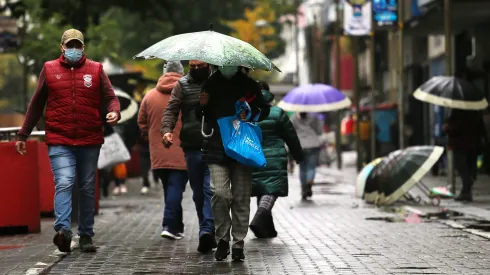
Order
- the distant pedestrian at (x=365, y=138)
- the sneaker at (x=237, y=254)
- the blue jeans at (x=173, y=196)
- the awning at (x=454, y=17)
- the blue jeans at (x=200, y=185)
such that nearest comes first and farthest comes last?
the sneaker at (x=237, y=254), the blue jeans at (x=200, y=185), the blue jeans at (x=173, y=196), the awning at (x=454, y=17), the distant pedestrian at (x=365, y=138)

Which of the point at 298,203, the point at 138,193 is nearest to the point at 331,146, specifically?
the point at 138,193

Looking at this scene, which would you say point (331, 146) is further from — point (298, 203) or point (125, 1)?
point (298, 203)

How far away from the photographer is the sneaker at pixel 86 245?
11.6 m

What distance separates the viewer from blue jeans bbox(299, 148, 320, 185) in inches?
853

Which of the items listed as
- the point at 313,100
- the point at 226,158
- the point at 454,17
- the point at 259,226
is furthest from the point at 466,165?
the point at 454,17

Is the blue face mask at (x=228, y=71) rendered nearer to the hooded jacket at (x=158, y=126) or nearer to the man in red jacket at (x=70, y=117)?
the man in red jacket at (x=70, y=117)

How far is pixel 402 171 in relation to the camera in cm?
1845

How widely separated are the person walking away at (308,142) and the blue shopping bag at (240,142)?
10873 mm

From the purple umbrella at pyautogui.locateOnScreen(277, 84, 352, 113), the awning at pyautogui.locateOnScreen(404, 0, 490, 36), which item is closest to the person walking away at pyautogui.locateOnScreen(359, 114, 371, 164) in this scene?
the awning at pyautogui.locateOnScreen(404, 0, 490, 36)

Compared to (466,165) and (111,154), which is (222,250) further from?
(466,165)

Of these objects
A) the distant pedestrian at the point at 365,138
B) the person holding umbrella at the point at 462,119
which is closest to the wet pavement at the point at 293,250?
the person holding umbrella at the point at 462,119

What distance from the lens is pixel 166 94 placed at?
43.4 feet

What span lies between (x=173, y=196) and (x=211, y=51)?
2631 mm

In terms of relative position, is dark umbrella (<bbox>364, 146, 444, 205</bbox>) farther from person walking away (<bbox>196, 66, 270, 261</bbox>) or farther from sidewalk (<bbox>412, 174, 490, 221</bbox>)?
person walking away (<bbox>196, 66, 270, 261</bbox>)
